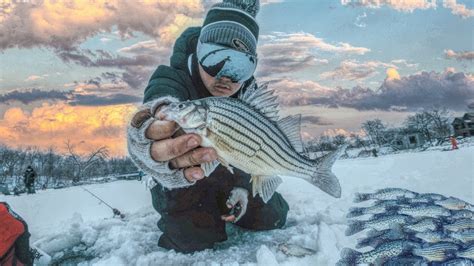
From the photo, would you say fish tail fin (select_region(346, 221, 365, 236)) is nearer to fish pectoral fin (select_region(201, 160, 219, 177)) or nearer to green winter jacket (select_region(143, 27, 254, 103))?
green winter jacket (select_region(143, 27, 254, 103))

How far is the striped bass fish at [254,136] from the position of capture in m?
0.96

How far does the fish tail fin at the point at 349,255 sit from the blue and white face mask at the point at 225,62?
2.87 feet

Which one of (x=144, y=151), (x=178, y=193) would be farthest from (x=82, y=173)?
(x=144, y=151)

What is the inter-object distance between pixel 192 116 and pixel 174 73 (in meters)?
0.86

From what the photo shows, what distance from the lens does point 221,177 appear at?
2084 mm

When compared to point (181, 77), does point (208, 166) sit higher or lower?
lower

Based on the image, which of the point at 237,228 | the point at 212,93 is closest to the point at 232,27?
the point at 212,93

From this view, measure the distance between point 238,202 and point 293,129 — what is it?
82cm

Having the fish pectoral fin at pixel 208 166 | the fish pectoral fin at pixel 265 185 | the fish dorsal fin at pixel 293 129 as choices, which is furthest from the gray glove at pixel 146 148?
the fish dorsal fin at pixel 293 129

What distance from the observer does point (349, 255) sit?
1.56m

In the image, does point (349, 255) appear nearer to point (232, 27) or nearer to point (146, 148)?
point (146, 148)

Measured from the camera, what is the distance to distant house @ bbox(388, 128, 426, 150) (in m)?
3.49

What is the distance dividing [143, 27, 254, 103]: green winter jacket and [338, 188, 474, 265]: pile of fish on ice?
0.94m

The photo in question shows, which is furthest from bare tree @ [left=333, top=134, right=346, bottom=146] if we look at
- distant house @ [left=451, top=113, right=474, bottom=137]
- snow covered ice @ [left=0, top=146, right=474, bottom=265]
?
distant house @ [left=451, top=113, right=474, bottom=137]
